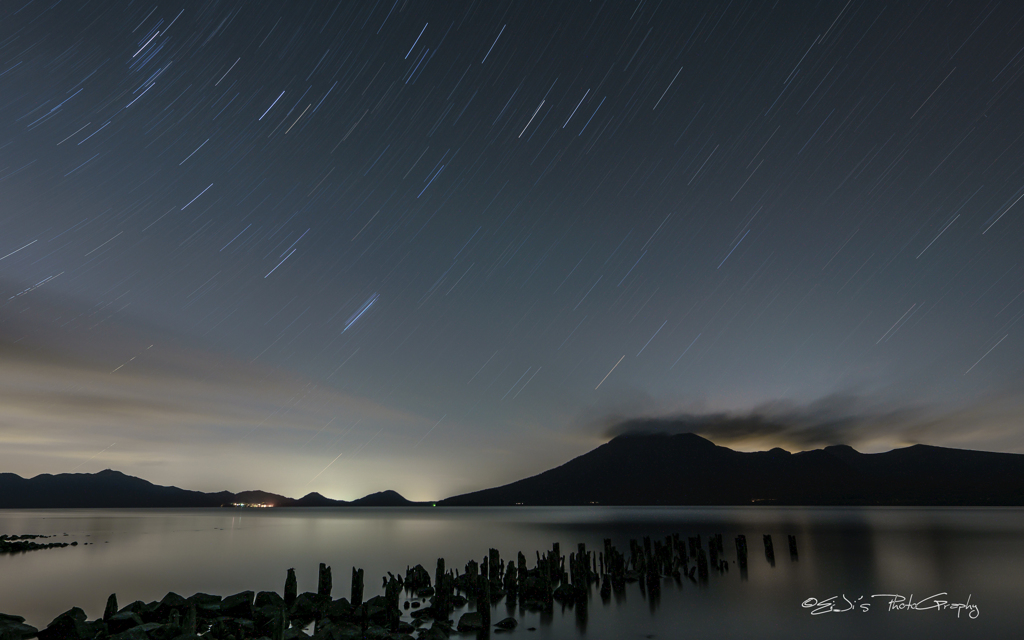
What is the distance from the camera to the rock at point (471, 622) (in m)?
19.4

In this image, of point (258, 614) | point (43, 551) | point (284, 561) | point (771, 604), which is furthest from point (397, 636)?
point (43, 551)

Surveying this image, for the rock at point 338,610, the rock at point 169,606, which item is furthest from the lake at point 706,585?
the rock at point 169,606

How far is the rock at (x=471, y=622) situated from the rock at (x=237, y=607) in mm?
7298

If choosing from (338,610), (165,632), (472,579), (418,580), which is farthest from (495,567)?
(165,632)

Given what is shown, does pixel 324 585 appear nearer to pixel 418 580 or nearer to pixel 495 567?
pixel 418 580

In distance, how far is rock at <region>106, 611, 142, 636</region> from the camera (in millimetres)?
17344

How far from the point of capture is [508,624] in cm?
2034

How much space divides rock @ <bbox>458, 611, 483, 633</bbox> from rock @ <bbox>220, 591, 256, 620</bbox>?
23.9 ft

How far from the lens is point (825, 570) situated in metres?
35.9

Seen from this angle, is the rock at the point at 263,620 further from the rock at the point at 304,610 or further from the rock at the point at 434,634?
the rock at the point at 434,634

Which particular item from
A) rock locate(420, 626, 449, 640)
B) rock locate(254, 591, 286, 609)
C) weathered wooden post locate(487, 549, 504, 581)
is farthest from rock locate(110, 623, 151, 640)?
weathered wooden post locate(487, 549, 504, 581)

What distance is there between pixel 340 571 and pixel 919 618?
110 ft

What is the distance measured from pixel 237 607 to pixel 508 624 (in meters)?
9.69

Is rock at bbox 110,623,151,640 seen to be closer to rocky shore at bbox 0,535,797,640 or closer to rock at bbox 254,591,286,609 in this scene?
rocky shore at bbox 0,535,797,640
